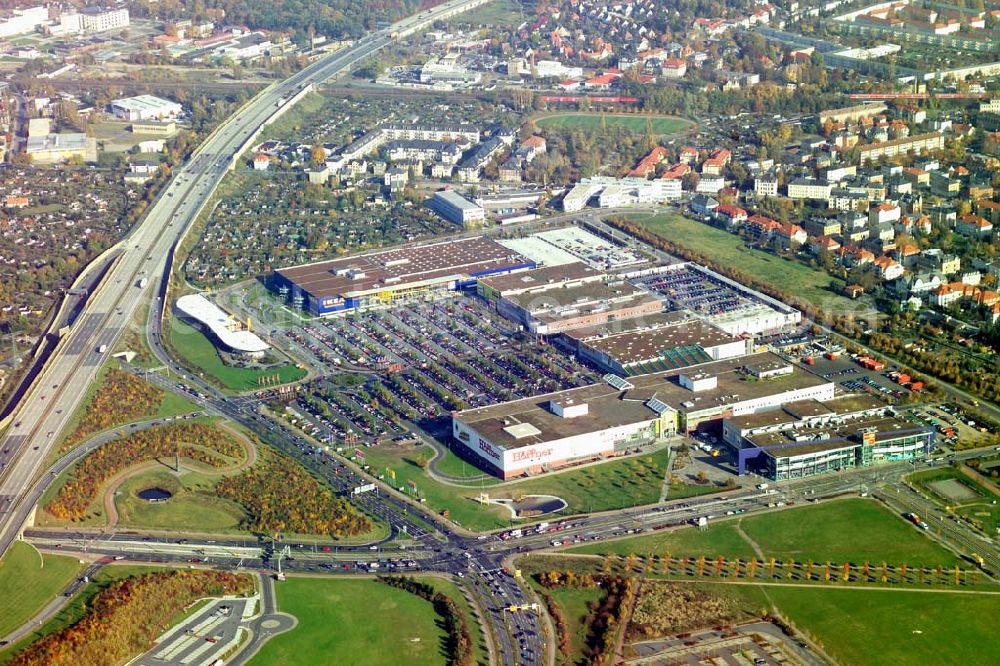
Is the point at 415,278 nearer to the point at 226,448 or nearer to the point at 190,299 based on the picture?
the point at 190,299

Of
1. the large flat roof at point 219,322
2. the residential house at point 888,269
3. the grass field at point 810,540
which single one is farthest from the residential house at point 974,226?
the large flat roof at point 219,322

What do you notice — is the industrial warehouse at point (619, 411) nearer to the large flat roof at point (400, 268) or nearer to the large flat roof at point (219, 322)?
the large flat roof at point (219, 322)

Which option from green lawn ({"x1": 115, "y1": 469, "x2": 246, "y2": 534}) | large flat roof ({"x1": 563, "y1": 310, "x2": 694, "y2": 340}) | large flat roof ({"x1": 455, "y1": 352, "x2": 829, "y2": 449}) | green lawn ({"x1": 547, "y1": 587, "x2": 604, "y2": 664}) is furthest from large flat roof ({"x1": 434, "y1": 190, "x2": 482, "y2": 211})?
Result: green lawn ({"x1": 547, "y1": 587, "x2": 604, "y2": 664})

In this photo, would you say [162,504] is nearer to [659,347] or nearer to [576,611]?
[576,611]

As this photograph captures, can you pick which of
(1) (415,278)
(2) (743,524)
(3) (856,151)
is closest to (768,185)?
(3) (856,151)

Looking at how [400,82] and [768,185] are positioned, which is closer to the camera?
[768,185]

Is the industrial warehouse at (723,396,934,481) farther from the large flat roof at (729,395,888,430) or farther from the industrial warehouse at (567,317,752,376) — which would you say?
the industrial warehouse at (567,317,752,376)
